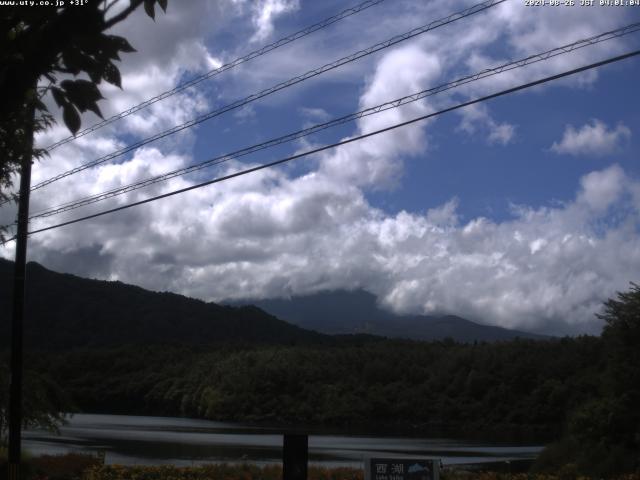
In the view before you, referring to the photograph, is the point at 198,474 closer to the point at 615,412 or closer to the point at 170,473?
the point at 170,473

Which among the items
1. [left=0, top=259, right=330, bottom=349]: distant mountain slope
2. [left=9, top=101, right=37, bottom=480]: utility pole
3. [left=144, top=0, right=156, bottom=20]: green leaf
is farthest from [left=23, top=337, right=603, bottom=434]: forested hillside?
[left=144, top=0, right=156, bottom=20]: green leaf

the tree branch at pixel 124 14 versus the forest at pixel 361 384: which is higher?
the forest at pixel 361 384

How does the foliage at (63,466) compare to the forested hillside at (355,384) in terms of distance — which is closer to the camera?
the foliage at (63,466)

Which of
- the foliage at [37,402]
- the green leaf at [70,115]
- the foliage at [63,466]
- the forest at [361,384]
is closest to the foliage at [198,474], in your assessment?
the foliage at [63,466]

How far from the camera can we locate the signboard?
1153 cm

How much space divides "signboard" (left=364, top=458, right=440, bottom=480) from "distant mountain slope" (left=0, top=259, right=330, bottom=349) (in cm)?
9051

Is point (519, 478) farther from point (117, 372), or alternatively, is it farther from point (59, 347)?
point (59, 347)

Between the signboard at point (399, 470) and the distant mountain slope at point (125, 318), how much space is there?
9051cm

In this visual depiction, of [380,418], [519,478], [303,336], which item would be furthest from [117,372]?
[519,478]

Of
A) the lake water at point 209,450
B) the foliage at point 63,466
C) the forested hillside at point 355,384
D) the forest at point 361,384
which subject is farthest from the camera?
the forested hillside at point 355,384

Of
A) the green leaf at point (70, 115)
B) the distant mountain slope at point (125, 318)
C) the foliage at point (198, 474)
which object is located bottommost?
the foliage at point (198, 474)

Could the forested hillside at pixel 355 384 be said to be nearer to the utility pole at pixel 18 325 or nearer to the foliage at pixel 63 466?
the foliage at pixel 63 466

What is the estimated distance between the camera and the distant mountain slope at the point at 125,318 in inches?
4934

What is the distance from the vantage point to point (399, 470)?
455 inches
